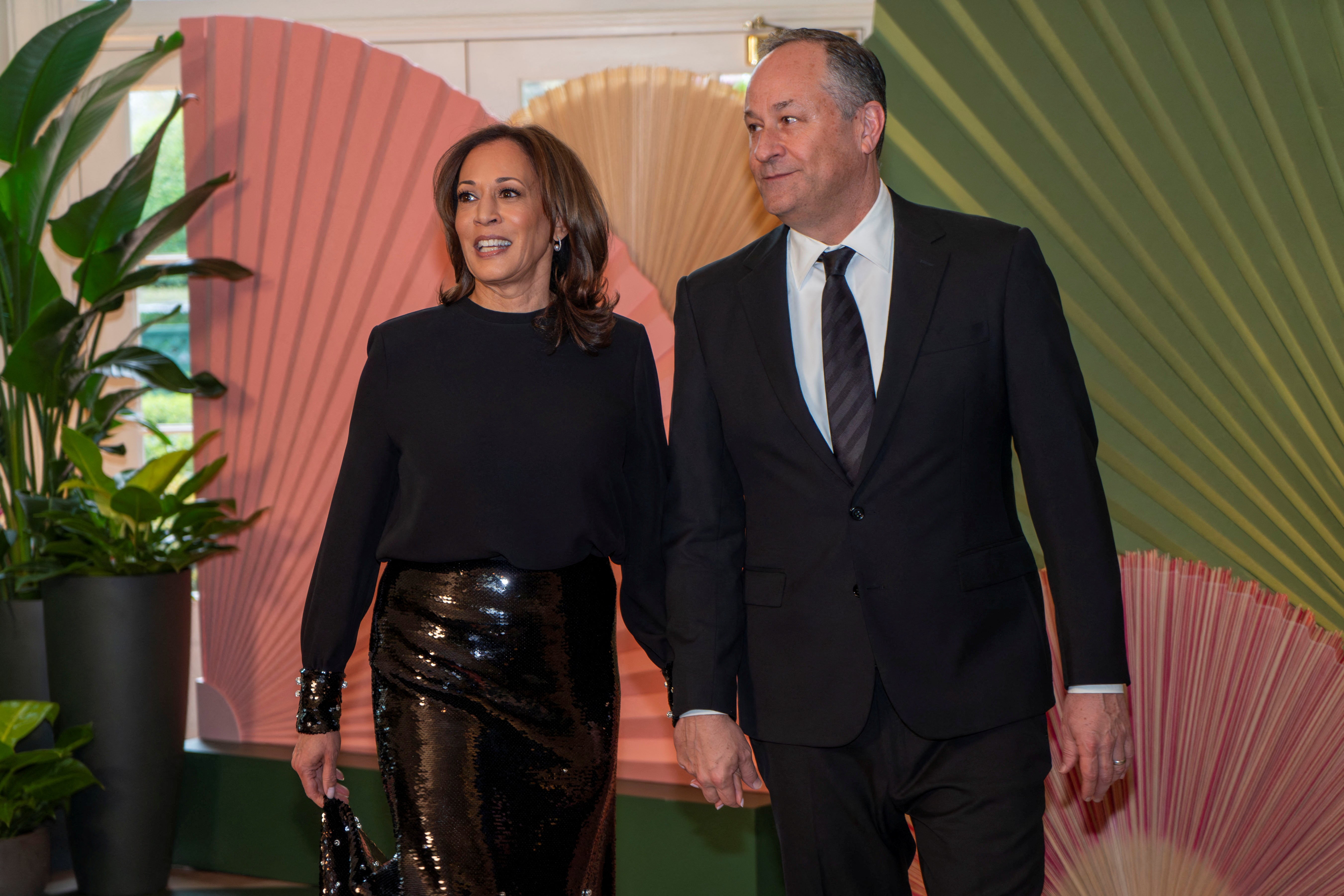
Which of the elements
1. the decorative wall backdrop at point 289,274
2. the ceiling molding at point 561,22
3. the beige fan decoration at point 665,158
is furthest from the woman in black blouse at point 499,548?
the ceiling molding at point 561,22

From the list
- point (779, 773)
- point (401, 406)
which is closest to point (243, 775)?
point (401, 406)

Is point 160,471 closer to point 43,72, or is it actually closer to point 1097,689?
point 43,72

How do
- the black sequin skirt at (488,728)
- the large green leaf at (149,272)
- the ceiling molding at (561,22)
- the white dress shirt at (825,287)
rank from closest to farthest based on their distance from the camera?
the white dress shirt at (825,287) < the black sequin skirt at (488,728) < the large green leaf at (149,272) < the ceiling molding at (561,22)

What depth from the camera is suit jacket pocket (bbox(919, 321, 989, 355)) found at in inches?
55.6

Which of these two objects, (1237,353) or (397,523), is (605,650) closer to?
(397,523)

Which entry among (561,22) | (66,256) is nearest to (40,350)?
(66,256)

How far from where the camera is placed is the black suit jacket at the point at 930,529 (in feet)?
4.53

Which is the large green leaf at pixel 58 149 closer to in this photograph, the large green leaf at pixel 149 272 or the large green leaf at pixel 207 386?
the large green leaf at pixel 149 272

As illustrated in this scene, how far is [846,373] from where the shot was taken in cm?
144

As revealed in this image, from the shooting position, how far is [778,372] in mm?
1459

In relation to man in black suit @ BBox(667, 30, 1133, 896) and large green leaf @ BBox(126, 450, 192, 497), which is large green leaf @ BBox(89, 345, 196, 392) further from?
man in black suit @ BBox(667, 30, 1133, 896)

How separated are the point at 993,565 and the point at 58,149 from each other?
108 inches

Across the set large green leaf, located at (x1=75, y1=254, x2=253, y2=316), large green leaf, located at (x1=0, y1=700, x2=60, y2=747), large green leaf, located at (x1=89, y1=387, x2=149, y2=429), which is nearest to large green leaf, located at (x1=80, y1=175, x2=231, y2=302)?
large green leaf, located at (x1=75, y1=254, x2=253, y2=316)

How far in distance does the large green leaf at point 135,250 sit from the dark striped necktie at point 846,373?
2.05 m
